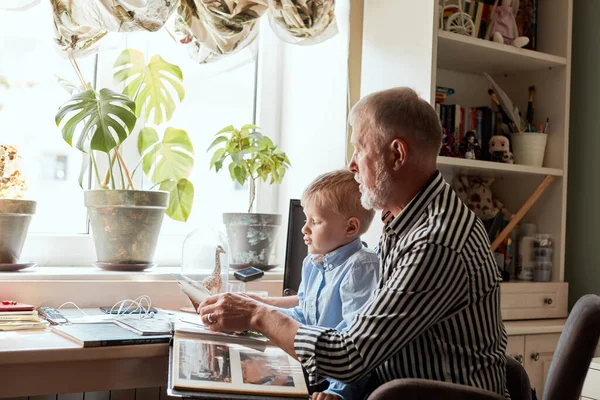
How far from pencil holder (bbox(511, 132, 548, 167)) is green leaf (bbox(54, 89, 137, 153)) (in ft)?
4.79

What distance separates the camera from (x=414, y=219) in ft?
4.78

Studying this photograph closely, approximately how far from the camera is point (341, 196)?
5.83ft

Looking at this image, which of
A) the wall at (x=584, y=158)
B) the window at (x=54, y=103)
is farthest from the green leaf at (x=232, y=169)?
the wall at (x=584, y=158)

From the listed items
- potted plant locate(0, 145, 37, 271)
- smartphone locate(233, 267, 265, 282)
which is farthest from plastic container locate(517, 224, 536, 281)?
potted plant locate(0, 145, 37, 271)

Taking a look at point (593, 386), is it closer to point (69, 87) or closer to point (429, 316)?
point (429, 316)

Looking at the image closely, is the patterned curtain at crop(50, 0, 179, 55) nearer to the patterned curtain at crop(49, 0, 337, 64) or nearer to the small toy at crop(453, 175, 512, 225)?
the patterned curtain at crop(49, 0, 337, 64)

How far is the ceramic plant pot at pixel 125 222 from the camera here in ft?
7.59

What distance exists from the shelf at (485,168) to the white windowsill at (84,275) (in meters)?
0.76

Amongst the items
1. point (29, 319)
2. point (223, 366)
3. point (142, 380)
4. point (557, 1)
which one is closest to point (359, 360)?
point (223, 366)

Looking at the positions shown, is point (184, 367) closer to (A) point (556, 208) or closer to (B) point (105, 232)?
(B) point (105, 232)

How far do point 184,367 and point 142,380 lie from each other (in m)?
0.45

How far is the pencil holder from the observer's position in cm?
Answer: 261

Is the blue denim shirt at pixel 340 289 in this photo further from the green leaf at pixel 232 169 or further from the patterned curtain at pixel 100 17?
the patterned curtain at pixel 100 17

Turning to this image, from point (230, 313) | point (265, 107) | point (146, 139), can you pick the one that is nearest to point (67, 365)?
point (230, 313)
